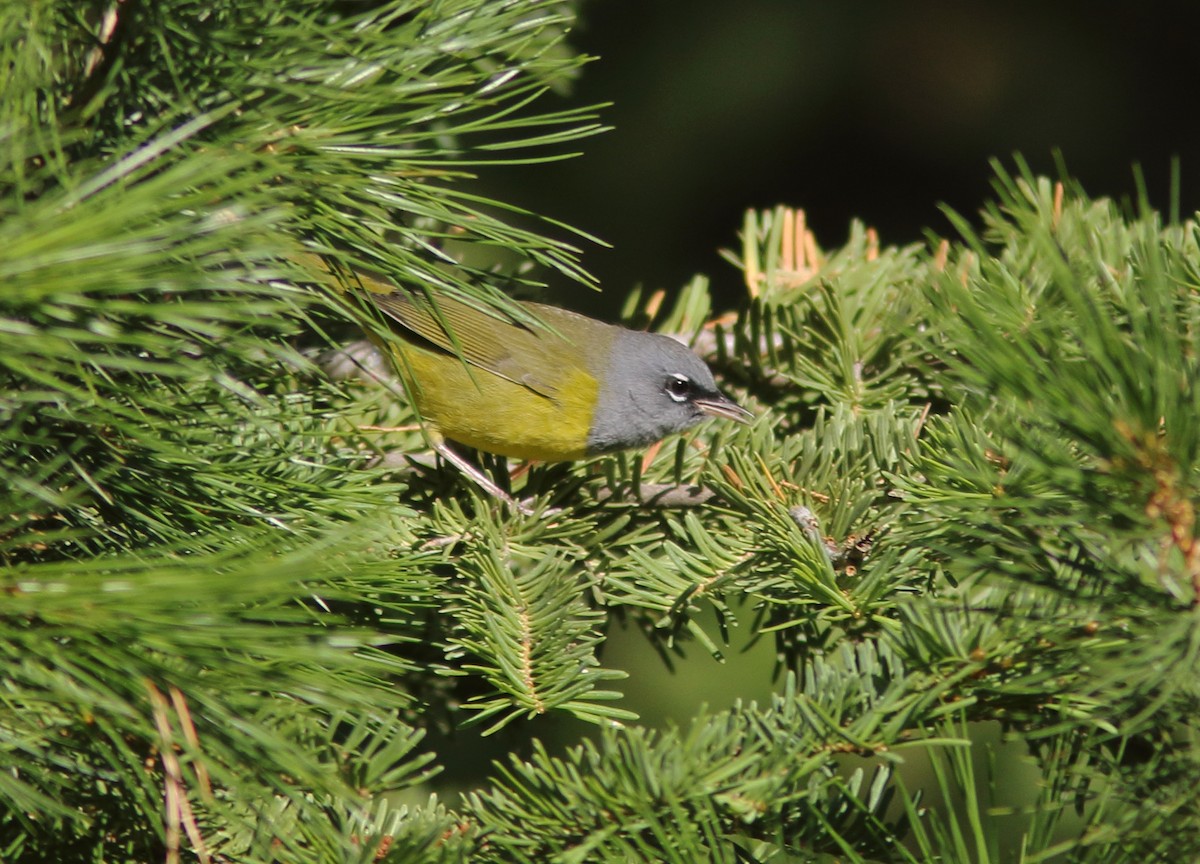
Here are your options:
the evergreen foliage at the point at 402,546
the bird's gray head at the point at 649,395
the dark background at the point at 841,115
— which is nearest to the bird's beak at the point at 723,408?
the bird's gray head at the point at 649,395

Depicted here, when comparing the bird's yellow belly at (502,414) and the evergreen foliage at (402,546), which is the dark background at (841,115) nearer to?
the bird's yellow belly at (502,414)

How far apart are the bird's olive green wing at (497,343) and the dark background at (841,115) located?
1.82 m

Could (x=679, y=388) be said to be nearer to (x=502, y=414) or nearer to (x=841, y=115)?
(x=502, y=414)

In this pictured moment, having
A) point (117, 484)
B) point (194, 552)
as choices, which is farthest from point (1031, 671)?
point (117, 484)

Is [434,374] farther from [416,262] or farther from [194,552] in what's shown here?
[194,552]

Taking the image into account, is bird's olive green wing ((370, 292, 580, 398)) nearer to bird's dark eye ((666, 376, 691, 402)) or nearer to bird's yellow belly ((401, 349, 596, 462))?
bird's yellow belly ((401, 349, 596, 462))

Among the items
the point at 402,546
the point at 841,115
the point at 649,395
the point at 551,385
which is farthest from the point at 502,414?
the point at 841,115

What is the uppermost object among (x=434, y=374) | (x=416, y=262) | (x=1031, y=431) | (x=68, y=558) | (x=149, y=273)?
(x=149, y=273)

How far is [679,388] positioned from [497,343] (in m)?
0.65

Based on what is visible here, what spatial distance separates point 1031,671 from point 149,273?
3.65ft

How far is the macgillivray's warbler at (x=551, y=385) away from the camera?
2.74 meters

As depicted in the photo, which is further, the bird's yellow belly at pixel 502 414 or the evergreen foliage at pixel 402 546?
the bird's yellow belly at pixel 502 414

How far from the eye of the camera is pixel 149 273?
40.4 inches

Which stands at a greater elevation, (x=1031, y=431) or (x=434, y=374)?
(x=1031, y=431)
